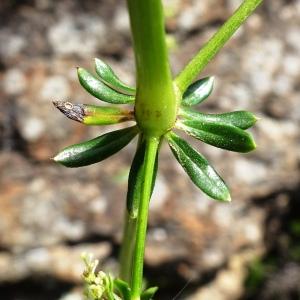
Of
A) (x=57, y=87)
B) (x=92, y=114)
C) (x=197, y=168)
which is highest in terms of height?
(x=57, y=87)

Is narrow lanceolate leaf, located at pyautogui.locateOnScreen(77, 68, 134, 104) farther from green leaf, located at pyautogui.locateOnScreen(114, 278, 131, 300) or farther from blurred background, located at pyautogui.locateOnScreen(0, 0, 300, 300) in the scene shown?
blurred background, located at pyautogui.locateOnScreen(0, 0, 300, 300)

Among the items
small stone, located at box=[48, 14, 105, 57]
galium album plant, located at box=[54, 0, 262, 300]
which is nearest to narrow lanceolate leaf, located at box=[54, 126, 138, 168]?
galium album plant, located at box=[54, 0, 262, 300]

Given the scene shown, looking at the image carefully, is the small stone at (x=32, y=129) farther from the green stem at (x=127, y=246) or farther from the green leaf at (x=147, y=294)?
the green leaf at (x=147, y=294)

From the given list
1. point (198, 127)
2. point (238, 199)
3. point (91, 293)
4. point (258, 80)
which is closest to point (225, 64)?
point (258, 80)

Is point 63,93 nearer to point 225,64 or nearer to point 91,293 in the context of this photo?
point 225,64

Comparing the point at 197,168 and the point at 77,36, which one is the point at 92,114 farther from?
the point at 77,36

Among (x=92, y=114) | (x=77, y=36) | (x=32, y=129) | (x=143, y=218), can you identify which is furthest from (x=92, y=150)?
(x=77, y=36)

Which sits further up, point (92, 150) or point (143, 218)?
point (92, 150)
